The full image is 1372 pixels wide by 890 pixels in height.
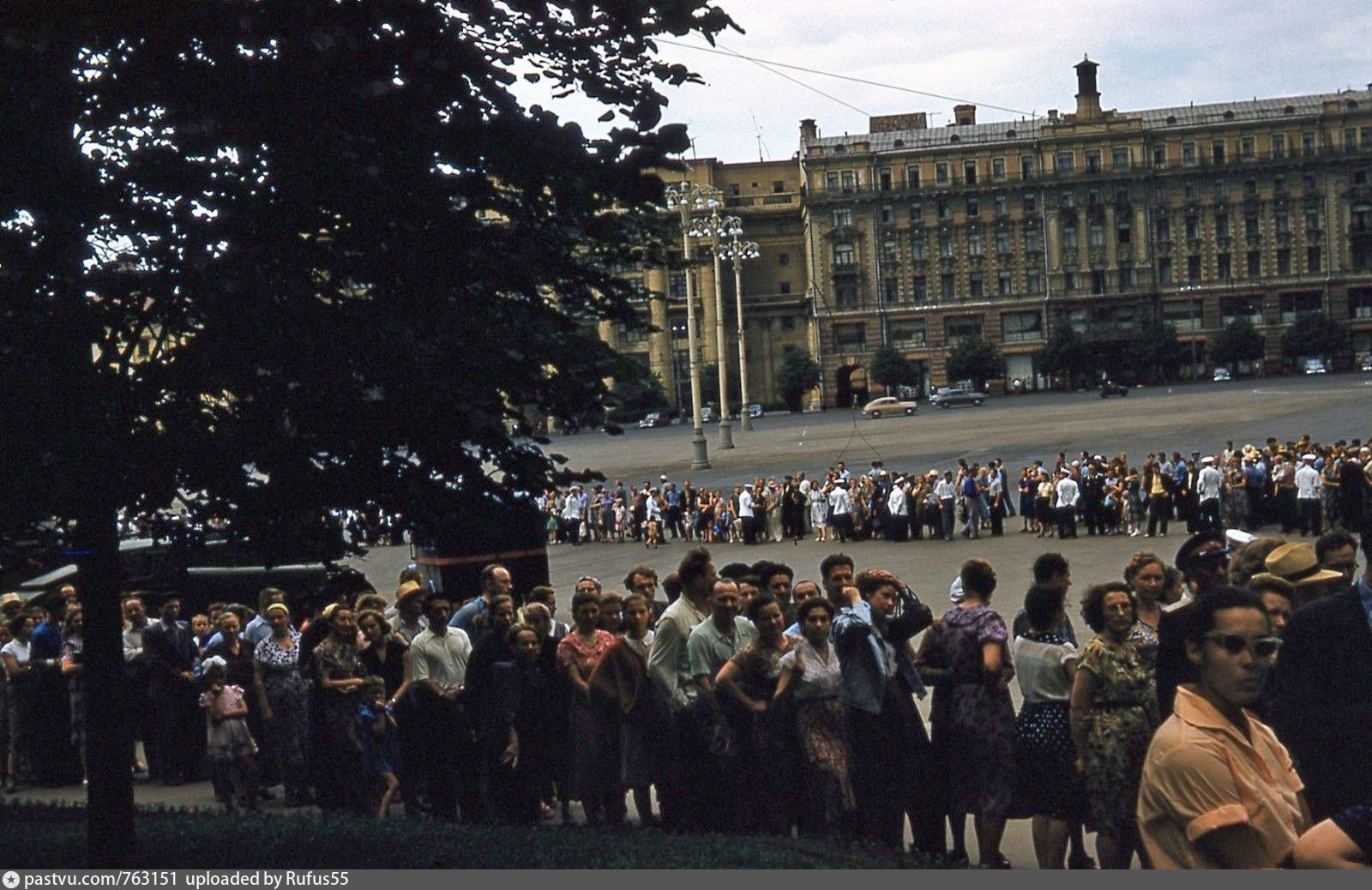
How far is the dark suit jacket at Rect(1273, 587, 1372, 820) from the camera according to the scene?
5859 mm

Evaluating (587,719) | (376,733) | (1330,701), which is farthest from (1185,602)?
Result: (376,733)

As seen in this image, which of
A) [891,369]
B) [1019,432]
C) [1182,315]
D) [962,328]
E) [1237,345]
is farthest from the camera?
[962,328]

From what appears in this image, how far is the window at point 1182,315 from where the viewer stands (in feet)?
296

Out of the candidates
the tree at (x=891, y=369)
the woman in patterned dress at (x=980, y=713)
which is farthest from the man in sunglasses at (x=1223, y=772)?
the tree at (x=891, y=369)

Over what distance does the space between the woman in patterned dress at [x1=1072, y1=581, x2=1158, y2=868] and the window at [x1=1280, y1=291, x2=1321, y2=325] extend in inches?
3247

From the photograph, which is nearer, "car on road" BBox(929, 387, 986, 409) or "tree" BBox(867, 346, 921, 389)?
"car on road" BBox(929, 387, 986, 409)

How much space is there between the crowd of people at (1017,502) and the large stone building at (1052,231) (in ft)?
102

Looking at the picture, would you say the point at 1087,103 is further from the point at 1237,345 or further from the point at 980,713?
the point at 980,713

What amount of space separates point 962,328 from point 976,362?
201 centimetres

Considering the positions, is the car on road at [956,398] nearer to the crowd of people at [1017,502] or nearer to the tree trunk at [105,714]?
the crowd of people at [1017,502]

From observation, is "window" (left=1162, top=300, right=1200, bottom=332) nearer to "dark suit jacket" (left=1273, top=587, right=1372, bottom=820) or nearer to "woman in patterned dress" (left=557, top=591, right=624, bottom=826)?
"woman in patterned dress" (left=557, top=591, right=624, bottom=826)

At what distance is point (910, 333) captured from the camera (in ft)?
302

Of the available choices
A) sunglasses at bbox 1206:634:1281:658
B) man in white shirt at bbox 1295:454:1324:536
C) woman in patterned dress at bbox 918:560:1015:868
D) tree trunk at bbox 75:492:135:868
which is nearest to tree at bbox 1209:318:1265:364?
man in white shirt at bbox 1295:454:1324:536

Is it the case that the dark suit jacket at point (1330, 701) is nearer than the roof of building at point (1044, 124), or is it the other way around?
the dark suit jacket at point (1330, 701)
